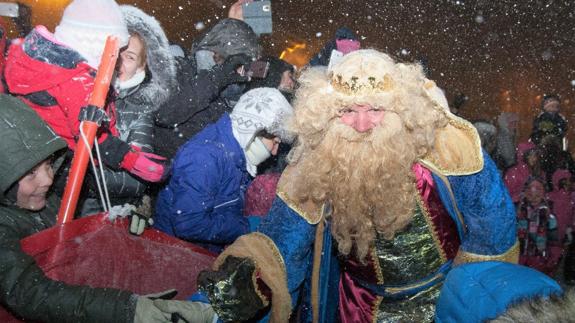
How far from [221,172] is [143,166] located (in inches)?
19.3

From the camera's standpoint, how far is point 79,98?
7.75ft

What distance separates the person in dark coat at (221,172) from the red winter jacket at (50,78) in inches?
26.7

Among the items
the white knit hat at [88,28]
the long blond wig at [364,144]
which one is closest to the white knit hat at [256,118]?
the long blond wig at [364,144]

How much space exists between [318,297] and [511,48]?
69.0 feet

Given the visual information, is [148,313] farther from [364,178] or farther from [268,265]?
[364,178]

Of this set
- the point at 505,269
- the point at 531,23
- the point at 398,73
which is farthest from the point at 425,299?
the point at 531,23

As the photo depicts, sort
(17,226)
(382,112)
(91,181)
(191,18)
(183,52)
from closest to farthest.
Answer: (17,226) < (382,112) < (91,181) < (183,52) < (191,18)

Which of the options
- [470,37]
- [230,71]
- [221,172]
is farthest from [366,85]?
[470,37]

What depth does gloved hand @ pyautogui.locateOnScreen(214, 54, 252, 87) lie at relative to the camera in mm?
3412

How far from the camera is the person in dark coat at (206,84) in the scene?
3340 mm

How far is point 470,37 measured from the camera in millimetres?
20266

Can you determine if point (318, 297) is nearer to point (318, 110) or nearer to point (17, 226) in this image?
point (318, 110)

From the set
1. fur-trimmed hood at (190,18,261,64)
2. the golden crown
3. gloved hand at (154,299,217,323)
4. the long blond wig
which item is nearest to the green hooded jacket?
gloved hand at (154,299,217,323)

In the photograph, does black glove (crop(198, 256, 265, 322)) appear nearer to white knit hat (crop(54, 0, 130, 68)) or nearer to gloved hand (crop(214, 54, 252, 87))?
white knit hat (crop(54, 0, 130, 68))
